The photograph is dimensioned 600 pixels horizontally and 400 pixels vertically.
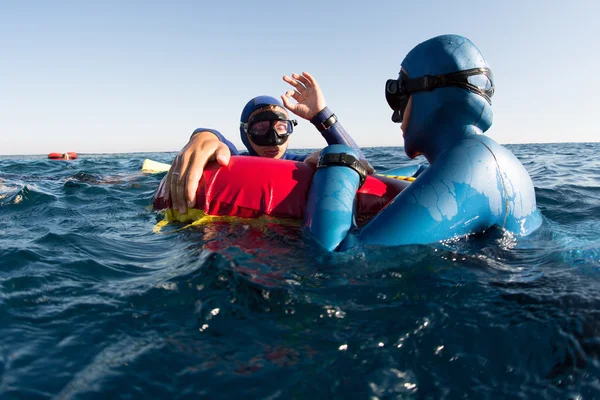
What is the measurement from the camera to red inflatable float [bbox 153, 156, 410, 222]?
3.42m

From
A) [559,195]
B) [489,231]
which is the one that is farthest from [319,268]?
[559,195]

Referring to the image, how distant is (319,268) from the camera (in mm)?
2387

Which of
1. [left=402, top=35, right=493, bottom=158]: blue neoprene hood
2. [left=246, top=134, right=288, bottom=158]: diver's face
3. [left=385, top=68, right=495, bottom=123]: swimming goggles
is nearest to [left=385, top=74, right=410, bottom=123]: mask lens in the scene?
[left=385, top=68, right=495, bottom=123]: swimming goggles

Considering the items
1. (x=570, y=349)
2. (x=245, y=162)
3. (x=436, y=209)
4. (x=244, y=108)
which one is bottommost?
(x=570, y=349)

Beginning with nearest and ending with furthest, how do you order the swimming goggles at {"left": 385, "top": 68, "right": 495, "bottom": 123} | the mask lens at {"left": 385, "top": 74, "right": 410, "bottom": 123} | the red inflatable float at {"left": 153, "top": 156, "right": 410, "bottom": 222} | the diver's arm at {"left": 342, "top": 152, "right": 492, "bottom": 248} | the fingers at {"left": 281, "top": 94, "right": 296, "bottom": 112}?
the diver's arm at {"left": 342, "top": 152, "right": 492, "bottom": 248} → the swimming goggles at {"left": 385, "top": 68, "right": 495, "bottom": 123} → the mask lens at {"left": 385, "top": 74, "right": 410, "bottom": 123} → the red inflatable float at {"left": 153, "top": 156, "right": 410, "bottom": 222} → the fingers at {"left": 281, "top": 94, "right": 296, "bottom": 112}

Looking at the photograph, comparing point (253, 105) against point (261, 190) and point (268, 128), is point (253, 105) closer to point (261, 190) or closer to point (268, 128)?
point (268, 128)

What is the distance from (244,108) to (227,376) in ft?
12.6

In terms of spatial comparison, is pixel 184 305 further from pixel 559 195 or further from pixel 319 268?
pixel 559 195

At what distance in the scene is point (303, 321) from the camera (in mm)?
1819

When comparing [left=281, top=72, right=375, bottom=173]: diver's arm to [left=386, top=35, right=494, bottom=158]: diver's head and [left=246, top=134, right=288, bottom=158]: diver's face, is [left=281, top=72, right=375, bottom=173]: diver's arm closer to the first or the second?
[left=246, top=134, right=288, bottom=158]: diver's face

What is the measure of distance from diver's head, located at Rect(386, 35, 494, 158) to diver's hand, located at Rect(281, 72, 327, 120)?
1550 millimetres

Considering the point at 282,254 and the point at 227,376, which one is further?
the point at 282,254

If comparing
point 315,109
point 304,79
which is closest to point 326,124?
point 315,109

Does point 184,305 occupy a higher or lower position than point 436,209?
lower
